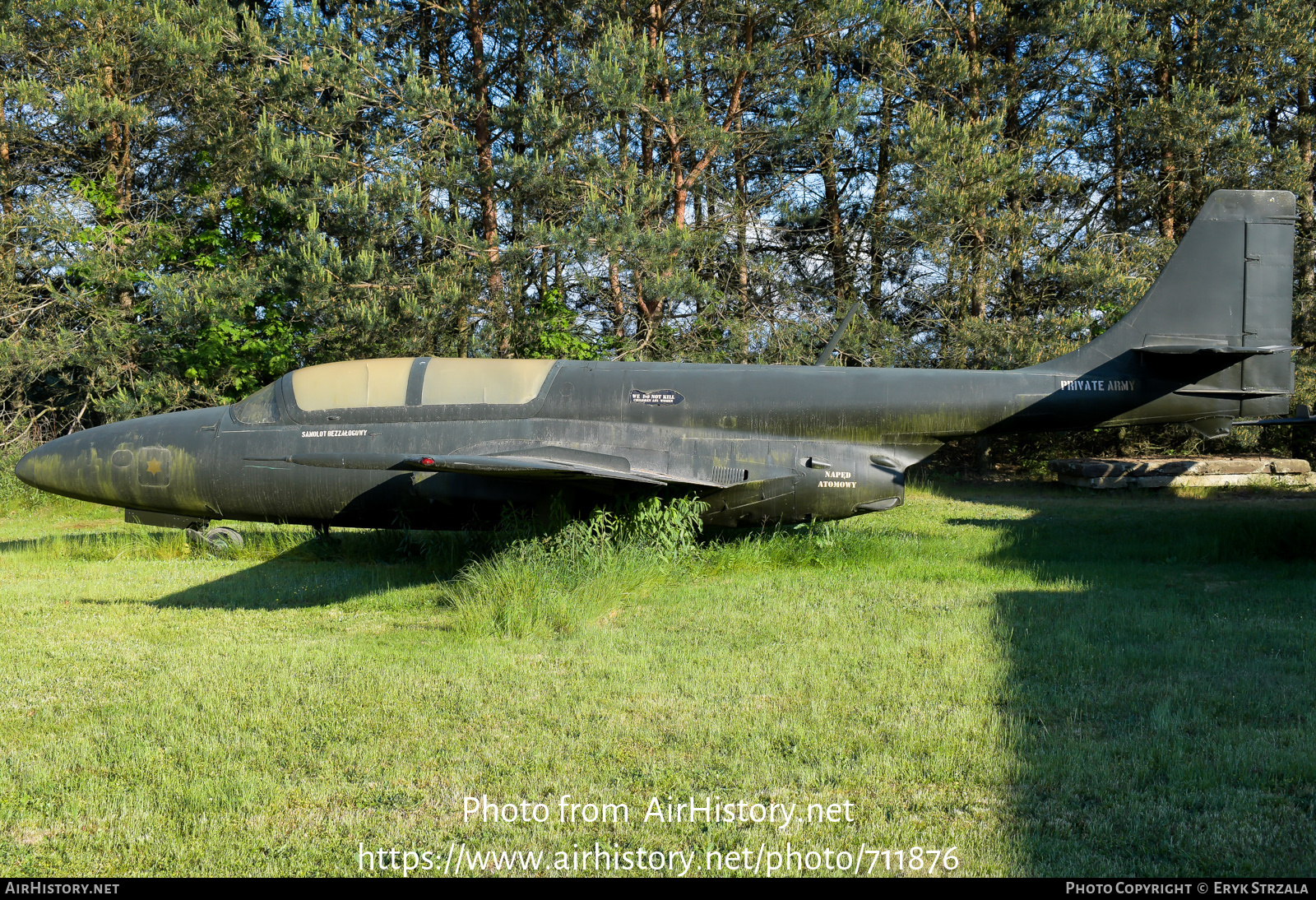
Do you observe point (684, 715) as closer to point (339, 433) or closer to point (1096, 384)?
point (339, 433)

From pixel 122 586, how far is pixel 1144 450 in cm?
1782

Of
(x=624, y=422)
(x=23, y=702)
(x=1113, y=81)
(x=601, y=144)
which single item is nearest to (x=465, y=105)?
(x=601, y=144)

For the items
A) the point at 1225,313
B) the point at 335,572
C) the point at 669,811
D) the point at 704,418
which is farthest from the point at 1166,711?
the point at 335,572

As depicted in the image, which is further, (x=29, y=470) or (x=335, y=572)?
(x=29, y=470)

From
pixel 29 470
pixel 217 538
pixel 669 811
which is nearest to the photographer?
pixel 669 811

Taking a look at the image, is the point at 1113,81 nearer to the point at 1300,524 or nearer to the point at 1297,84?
the point at 1297,84

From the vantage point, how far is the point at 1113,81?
59.5ft

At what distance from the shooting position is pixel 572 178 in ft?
50.2

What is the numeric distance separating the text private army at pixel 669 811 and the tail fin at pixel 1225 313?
6128 millimetres

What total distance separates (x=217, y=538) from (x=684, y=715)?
7.07 metres

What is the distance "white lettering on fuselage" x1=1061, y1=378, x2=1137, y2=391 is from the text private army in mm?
5901

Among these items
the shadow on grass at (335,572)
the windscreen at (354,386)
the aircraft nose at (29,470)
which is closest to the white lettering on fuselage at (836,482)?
the shadow on grass at (335,572)

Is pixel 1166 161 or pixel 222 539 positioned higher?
pixel 1166 161

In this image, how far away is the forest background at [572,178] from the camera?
1472cm
